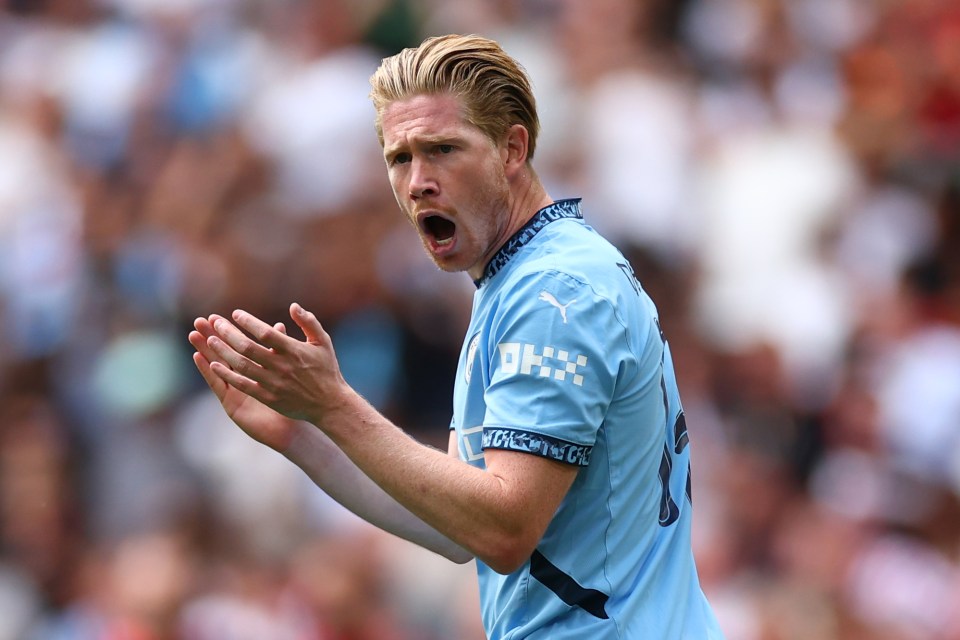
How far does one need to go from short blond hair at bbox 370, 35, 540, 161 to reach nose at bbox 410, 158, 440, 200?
15 centimetres

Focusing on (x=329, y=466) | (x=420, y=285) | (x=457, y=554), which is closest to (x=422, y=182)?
(x=329, y=466)

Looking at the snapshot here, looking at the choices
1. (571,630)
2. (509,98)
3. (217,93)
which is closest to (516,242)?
(509,98)

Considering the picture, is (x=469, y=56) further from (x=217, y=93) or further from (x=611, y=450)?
(x=217, y=93)

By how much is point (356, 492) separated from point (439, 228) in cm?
75

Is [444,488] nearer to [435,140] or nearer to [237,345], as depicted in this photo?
[237,345]

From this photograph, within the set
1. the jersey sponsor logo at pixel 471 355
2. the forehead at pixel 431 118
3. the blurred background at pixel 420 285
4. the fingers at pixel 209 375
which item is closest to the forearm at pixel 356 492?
the fingers at pixel 209 375

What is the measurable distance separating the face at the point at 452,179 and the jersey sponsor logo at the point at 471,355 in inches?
7.8

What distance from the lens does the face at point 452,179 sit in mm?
3559

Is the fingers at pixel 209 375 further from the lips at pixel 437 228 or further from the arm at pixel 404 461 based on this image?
the lips at pixel 437 228

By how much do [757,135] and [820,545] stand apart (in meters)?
2.87

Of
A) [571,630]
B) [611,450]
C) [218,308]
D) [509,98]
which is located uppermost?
[218,308]

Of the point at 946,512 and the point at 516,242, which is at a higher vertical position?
the point at 946,512

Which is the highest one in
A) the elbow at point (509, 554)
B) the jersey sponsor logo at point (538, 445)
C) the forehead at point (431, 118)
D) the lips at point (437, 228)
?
the forehead at point (431, 118)

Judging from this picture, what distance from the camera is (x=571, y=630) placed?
335 cm
